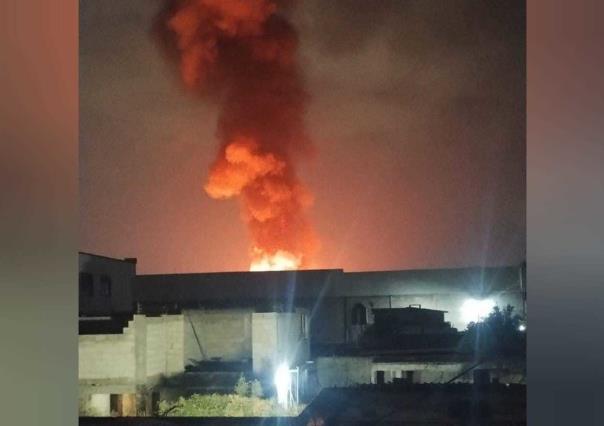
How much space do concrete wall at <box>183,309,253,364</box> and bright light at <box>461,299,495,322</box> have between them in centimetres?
312

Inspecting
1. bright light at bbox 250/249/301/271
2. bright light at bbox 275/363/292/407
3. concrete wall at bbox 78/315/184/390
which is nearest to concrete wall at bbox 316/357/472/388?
bright light at bbox 275/363/292/407

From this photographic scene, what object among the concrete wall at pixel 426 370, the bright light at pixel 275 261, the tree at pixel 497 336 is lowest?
the concrete wall at pixel 426 370

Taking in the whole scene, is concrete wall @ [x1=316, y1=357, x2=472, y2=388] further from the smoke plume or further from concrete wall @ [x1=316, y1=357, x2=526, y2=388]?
the smoke plume

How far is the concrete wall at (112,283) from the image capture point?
31.1ft

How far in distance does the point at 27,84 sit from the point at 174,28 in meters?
12.7

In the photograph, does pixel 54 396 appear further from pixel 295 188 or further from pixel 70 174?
pixel 295 188

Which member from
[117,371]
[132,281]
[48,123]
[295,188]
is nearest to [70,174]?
[48,123]

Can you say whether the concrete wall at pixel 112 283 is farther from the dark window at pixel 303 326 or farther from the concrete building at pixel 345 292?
the dark window at pixel 303 326

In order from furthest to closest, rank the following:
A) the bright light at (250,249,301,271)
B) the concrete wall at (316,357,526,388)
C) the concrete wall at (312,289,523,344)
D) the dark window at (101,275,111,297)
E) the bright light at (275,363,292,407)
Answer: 1. the bright light at (250,249,301,271)
2. the dark window at (101,275,111,297)
3. the concrete wall at (312,289,523,344)
4. the bright light at (275,363,292,407)
5. the concrete wall at (316,357,526,388)

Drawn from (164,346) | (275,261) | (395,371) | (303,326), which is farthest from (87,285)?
(395,371)

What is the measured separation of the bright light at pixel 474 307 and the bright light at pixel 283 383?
11.9ft

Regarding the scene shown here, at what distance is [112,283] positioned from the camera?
10.2 metres

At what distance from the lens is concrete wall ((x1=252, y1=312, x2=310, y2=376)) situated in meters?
6.75

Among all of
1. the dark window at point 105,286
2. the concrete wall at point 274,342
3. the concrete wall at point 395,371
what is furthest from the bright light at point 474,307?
the dark window at point 105,286
